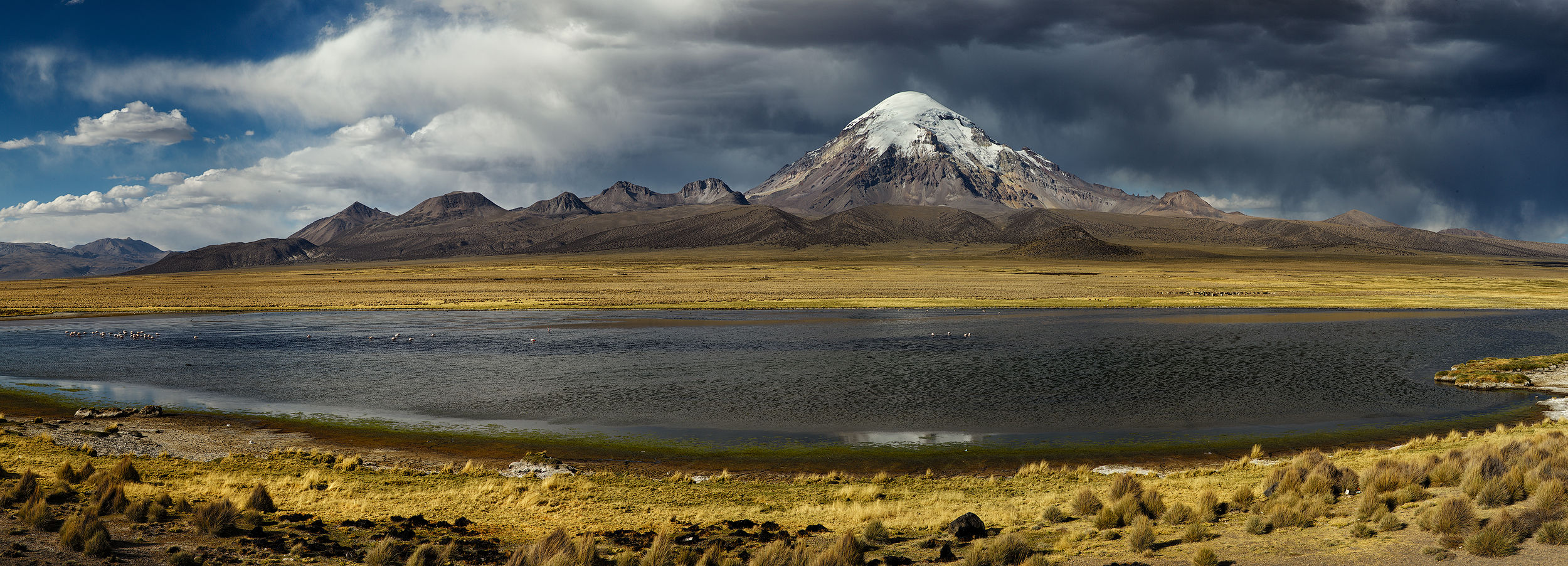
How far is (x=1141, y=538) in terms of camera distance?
11766 millimetres

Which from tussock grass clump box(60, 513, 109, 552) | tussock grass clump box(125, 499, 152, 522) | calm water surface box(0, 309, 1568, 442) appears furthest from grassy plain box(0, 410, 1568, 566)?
calm water surface box(0, 309, 1568, 442)

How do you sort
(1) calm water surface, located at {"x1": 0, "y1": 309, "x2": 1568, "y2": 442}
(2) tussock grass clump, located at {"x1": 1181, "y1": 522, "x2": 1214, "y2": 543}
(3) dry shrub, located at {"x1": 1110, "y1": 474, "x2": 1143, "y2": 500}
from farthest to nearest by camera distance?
1. (1) calm water surface, located at {"x1": 0, "y1": 309, "x2": 1568, "y2": 442}
2. (3) dry shrub, located at {"x1": 1110, "y1": 474, "x2": 1143, "y2": 500}
3. (2) tussock grass clump, located at {"x1": 1181, "y1": 522, "x2": 1214, "y2": 543}

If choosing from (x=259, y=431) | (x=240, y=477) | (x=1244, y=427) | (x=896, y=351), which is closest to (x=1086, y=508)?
(x=1244, y=427)

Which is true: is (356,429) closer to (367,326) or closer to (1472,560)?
(1472,560)

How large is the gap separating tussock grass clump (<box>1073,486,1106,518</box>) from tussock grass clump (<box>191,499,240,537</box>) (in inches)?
536

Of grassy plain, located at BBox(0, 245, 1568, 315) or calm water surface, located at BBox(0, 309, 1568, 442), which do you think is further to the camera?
grassy plain, located at BBox(0, 245, 1568, 315)

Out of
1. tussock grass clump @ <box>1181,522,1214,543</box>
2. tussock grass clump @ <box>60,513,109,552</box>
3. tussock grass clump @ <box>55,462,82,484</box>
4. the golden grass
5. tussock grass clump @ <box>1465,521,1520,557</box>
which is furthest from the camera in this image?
tussock grass clump @ <box>55,462,82,484</box>

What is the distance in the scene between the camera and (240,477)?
17.1 meters

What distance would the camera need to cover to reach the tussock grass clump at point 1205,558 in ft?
35.6

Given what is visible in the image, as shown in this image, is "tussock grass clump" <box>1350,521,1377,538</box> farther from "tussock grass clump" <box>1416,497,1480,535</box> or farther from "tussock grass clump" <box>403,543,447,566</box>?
"tussock grass clump" <box>403,543,447,566</box>

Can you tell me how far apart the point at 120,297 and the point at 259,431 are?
335ft

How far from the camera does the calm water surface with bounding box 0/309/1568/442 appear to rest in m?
26.5

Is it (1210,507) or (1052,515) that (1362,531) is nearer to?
(1210,507)

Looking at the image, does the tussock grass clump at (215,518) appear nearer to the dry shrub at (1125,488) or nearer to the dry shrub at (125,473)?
the dry shrub at (125,473)
